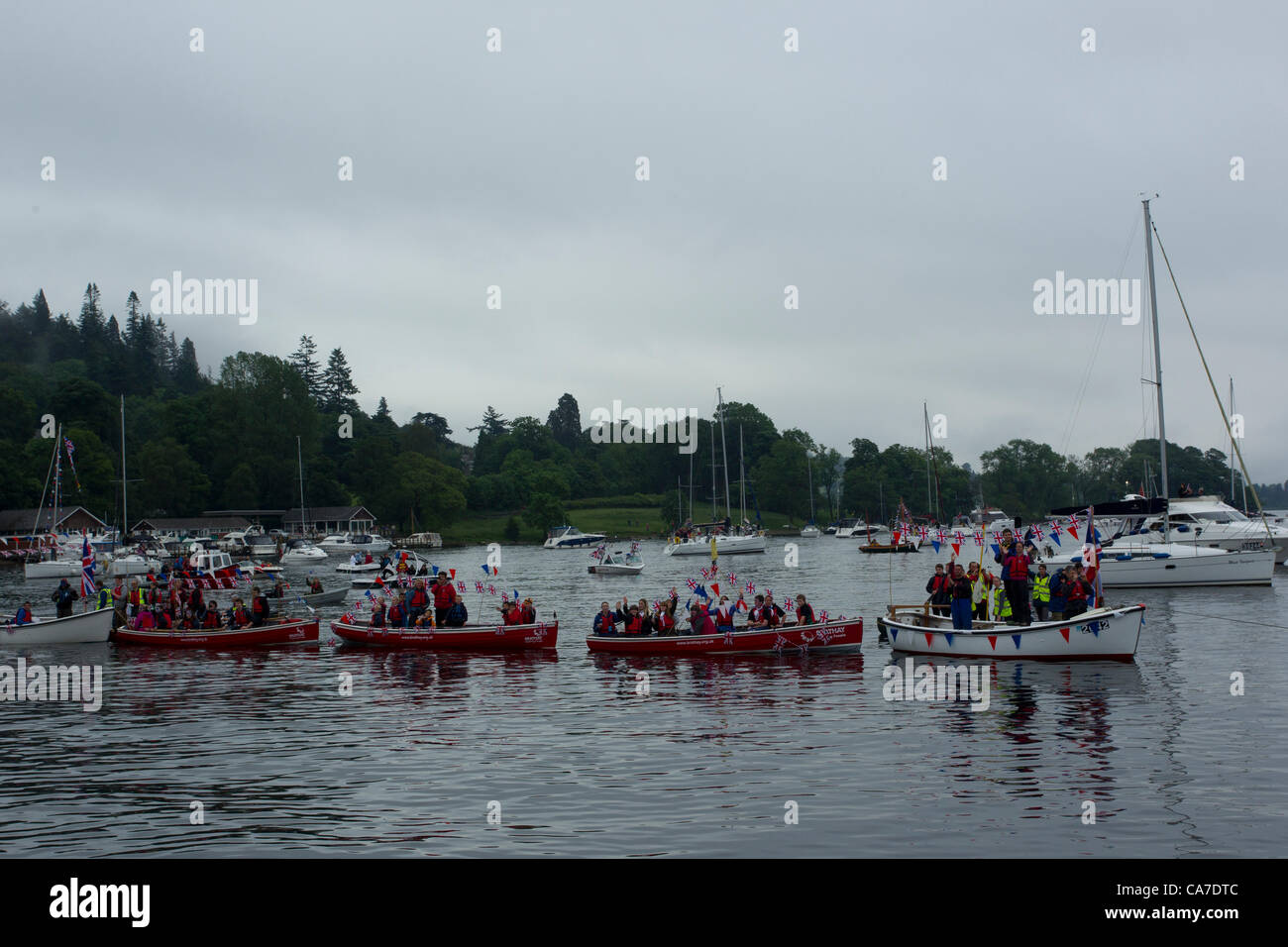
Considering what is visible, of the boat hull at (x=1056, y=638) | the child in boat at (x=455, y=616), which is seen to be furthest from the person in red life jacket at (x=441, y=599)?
the boat hull at (x=1056, y=638)

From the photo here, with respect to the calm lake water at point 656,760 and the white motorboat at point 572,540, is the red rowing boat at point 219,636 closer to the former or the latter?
the calm lake water at point 656,760

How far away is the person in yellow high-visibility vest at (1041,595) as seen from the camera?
32.5 metres

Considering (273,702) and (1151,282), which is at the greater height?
(1151,282)

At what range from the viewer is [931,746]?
2134 cm

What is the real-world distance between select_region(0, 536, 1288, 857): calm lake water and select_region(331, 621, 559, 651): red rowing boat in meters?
1.58

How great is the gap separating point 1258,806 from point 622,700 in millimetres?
15528

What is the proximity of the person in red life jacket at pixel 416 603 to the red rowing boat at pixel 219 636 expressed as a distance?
5394 mm

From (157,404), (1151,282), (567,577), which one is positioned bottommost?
(567,577)

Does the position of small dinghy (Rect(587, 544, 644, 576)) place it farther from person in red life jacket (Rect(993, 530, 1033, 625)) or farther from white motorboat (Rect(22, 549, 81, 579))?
person in red life jacket (Rect(993, 530, 1033, 625))

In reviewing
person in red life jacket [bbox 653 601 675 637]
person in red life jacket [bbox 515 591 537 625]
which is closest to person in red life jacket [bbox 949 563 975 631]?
person in red life jacket [bbox 653 601 675 637]
